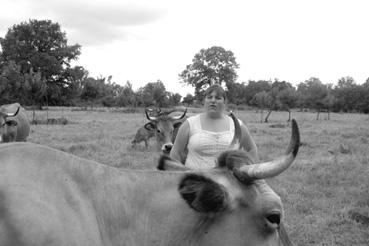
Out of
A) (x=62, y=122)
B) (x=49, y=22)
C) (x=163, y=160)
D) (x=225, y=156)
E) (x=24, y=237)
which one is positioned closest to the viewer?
(x=24, y=237)

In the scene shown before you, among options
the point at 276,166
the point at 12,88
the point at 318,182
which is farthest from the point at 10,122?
the point at 12,88

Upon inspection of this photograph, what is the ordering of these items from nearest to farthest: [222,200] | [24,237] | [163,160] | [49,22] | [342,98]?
[24,237]
[222,200]
[163,160]
[49,22]
[342,98]

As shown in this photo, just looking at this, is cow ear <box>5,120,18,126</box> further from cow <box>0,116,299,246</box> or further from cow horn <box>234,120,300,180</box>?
cow horn <box>234,120,300,180</box>

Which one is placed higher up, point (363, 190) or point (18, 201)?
point (18, 201)

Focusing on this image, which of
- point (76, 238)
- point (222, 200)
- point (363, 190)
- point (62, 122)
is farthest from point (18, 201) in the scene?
point (62, 122)

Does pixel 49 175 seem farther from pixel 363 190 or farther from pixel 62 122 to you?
pixel 62 122

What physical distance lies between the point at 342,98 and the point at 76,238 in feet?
255

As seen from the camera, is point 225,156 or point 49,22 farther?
point 49,22

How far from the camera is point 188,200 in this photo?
8.41ft

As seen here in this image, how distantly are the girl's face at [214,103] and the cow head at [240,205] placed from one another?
230 centimetres

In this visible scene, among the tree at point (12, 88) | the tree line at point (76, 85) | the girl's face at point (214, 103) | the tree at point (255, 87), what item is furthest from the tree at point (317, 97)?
the girl's face at point (214, 103)

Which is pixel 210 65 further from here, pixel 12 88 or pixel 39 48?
pixel 12 88

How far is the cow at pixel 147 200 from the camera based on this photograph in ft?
7.86

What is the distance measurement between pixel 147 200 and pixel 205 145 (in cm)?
221
